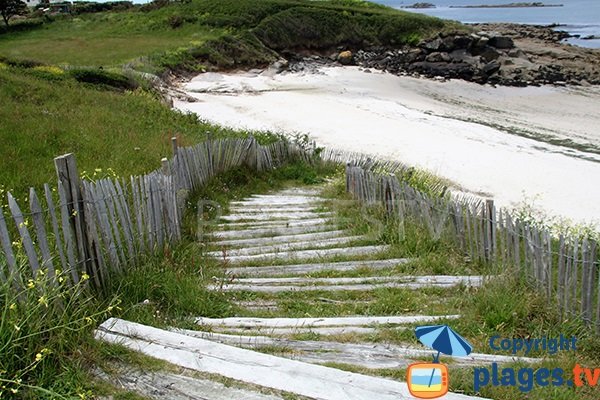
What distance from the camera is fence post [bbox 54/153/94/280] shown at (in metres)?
4.07

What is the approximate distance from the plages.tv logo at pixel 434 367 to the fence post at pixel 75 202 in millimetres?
2653

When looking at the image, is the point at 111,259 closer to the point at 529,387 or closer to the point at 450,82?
the point at 529,387

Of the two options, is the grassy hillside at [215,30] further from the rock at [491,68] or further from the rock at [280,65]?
the rock at [491,68]

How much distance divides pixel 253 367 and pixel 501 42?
4564 centimetres

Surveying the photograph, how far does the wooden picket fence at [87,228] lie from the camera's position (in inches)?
145

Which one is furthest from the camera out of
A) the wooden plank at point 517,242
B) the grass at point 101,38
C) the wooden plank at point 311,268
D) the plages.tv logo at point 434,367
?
the grass at point 101,38

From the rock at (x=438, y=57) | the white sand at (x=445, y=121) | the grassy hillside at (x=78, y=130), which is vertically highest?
the grassy hillside at (x=78, y=130)

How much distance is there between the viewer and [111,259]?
4703 mm

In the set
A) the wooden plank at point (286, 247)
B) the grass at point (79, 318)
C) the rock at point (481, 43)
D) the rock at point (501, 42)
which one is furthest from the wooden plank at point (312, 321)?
the rock at point (501, 42)

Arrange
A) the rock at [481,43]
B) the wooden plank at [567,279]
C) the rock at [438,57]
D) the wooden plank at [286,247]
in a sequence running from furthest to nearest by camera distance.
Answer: the rock at [481,43] → the rock at [438,57] → the wooden plank at [286,247] → the wooden plank at [567,279]

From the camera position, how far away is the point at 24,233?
3.58 metres

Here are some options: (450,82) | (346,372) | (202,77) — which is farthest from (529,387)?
(450,82)

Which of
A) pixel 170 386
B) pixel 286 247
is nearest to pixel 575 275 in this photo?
pixel 170 386

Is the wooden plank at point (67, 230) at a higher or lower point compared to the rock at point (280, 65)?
higher
